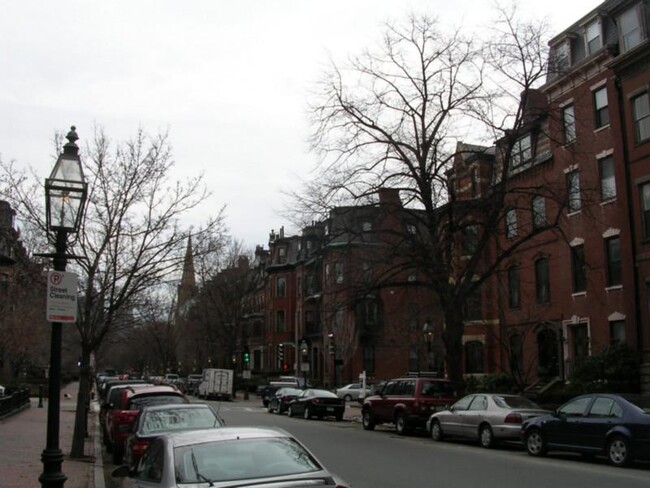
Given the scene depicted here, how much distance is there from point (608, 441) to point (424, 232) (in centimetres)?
1523

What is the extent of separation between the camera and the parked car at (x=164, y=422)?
11.6 meters

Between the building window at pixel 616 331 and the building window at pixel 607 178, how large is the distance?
5.07 meters

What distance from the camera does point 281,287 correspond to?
7469cm

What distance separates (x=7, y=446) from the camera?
17.5 metres

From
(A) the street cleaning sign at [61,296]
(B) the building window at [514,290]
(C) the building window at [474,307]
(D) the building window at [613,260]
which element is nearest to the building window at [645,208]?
(D) the building window at [613,260]

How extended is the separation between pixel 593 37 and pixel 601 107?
341 cm

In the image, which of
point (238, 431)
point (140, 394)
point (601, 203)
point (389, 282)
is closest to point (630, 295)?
point (601, 203)

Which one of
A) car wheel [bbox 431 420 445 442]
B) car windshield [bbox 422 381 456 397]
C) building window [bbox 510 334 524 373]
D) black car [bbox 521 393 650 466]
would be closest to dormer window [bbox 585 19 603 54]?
building window [bbox 510 334 524 373]

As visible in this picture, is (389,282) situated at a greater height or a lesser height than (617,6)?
lesser

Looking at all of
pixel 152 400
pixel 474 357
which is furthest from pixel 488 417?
pixel 474 357

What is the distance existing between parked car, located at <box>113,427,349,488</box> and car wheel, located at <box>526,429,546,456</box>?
11489mm

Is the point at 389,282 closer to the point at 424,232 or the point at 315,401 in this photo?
the point at 424,232

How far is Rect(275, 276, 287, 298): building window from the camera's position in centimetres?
7438

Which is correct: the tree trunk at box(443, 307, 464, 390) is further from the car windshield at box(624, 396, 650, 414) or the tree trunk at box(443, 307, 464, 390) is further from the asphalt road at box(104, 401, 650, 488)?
the car windshield at box(624, 396, 650, 414)
